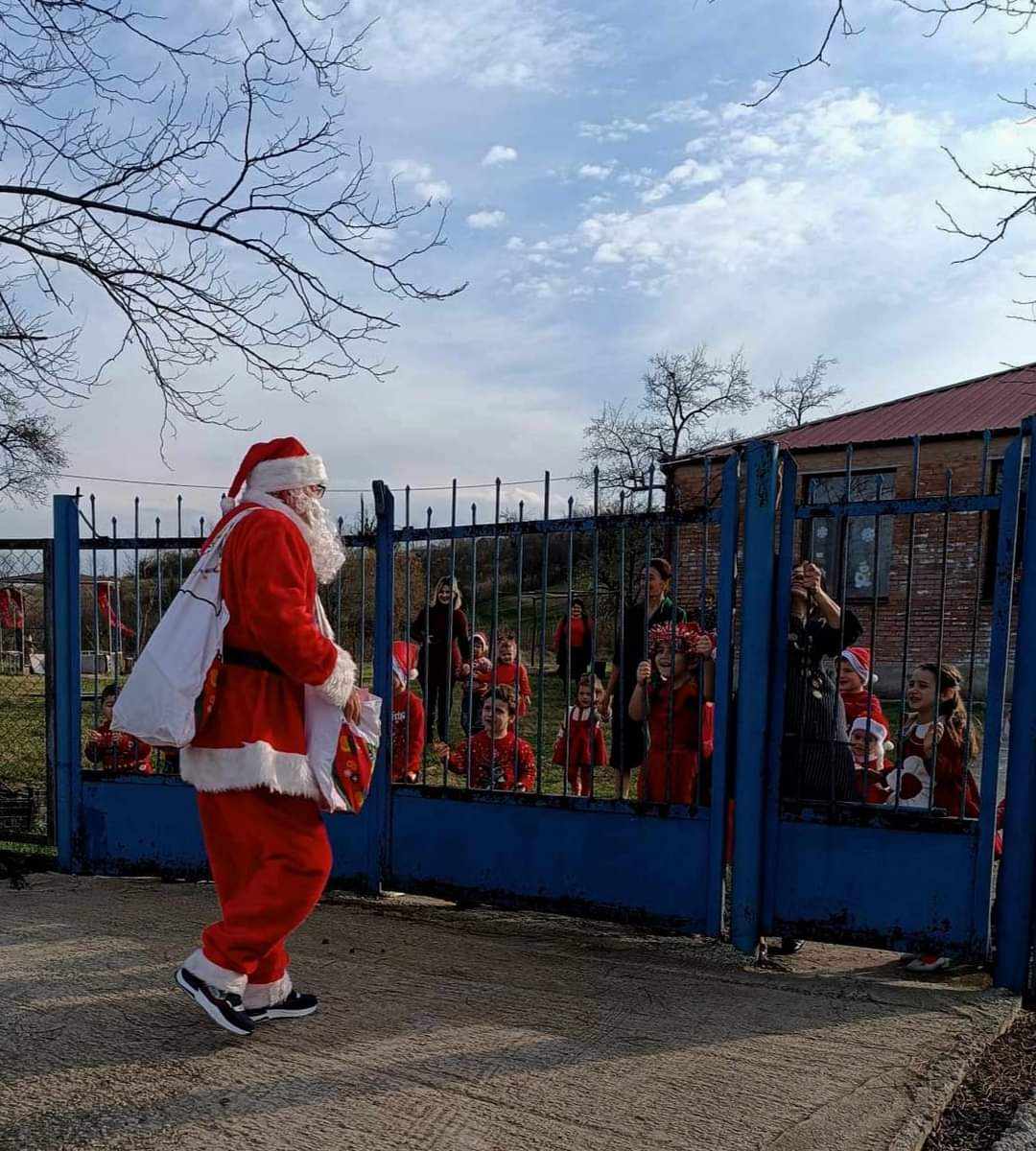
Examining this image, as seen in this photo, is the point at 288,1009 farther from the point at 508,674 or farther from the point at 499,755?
the point at 508,674

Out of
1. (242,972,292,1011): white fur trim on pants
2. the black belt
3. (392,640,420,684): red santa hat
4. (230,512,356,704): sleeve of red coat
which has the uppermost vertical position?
(230,512,356,704): sleeve of red coat

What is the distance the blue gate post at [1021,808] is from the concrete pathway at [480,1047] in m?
0.17

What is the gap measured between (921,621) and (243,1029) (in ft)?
26.2

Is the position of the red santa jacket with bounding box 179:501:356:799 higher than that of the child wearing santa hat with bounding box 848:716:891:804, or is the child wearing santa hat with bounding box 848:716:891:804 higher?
the red santa jacket with bounding box 179:501:356:799

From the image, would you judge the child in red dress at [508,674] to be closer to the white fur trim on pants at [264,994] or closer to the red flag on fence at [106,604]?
the white fur trim on pants at [264,994]

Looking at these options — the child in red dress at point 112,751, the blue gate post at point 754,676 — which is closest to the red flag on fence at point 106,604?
the child in red dress at point 112,751

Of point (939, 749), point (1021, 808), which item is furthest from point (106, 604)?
point (1021, 808)

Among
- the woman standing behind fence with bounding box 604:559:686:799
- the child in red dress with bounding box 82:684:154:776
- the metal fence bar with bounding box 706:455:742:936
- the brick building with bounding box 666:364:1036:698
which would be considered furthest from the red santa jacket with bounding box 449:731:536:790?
the child in red dress with bounding box 82:684:154:776

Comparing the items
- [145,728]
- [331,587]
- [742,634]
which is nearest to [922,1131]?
[742,634]

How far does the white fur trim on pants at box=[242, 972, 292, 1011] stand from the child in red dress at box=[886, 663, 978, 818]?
2.42 m

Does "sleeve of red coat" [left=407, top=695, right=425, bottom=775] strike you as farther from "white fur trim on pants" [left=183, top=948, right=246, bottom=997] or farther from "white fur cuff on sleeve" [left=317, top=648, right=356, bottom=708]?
"white fur trim on pants" [left=183, top=948, right=246, bottom=997]

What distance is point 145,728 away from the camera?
3377mm

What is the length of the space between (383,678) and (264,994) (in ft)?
6.02

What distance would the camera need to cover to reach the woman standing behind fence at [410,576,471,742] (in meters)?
4.93
